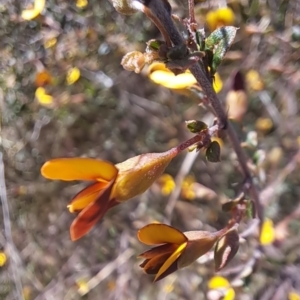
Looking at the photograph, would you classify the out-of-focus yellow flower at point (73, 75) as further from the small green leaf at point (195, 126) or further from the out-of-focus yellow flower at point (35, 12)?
the small green leaf at point (195, 126)

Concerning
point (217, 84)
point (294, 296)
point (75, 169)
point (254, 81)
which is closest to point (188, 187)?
point (254, 81)

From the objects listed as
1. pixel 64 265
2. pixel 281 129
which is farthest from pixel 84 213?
pixel 64 265

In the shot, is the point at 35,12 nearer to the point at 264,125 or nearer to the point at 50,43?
the point at 50,43

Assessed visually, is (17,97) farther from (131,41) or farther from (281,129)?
(281,129)

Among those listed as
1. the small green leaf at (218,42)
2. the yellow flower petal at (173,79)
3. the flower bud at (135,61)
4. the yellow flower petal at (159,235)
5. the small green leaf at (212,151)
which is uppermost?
the flower bud at (135,61)

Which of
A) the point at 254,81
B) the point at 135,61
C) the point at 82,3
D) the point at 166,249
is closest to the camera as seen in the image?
the point at 135,61

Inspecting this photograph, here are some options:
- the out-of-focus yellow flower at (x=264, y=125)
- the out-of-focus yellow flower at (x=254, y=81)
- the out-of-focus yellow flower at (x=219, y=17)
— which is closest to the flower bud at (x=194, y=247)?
the out-of-focus yellow flower at (x=219, y=17)

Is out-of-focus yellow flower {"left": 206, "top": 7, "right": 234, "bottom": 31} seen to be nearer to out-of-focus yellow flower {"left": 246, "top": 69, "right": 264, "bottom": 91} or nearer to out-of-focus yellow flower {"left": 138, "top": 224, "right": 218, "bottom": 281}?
out-of-focus yellow flower {"left": 246, "top": 69, "right": 264, "bottom": 91}
